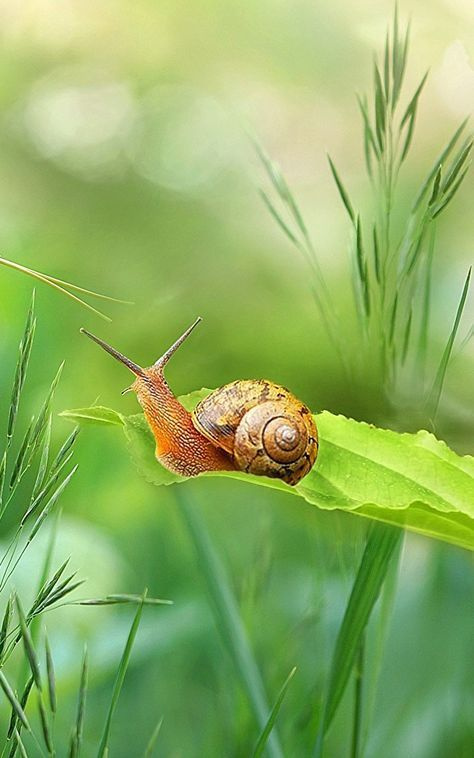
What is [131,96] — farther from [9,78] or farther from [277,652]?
[277,652]

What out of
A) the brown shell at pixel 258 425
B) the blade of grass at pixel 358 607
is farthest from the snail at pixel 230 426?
the blade of grass at pixel 358 607

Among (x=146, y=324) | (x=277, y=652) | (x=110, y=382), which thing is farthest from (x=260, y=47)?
(x=277, y=652)

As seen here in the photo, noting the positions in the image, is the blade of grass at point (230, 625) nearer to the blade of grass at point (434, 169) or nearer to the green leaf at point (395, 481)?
the green leaf at point (395, 481)

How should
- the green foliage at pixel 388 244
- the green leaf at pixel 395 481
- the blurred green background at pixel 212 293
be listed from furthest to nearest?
the blurred green background at pixel 212 293 → the green foliage at pixel 388 244 → the green leaf at pixel 395 481

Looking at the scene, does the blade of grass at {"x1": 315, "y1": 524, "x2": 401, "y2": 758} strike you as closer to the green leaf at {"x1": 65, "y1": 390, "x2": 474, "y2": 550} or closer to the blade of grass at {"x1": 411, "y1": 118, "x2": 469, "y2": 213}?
the green leaf at {"x1": 65, "y1": 390, "x2": 474, "y2": 550}

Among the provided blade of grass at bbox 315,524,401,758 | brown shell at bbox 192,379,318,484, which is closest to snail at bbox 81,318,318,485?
brown shell at bbox 192,379,318,484
